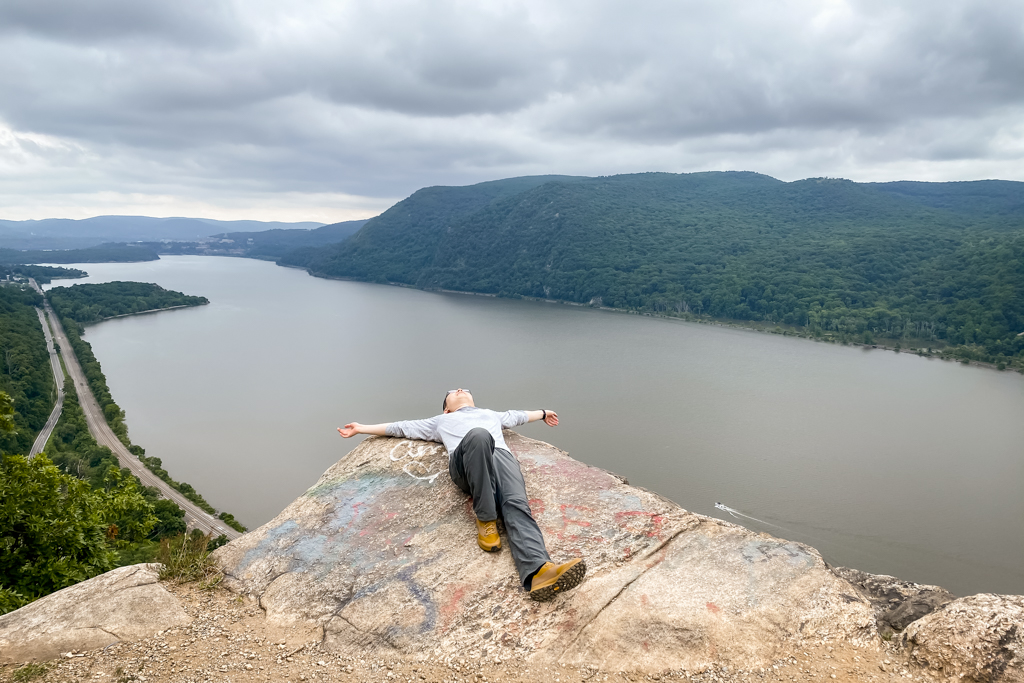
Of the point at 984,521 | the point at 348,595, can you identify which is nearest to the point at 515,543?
the point at 348,595

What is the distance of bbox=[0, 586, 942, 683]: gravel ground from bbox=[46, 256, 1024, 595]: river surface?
17075mm

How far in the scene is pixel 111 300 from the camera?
67.6 m

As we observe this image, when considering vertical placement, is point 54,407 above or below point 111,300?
below

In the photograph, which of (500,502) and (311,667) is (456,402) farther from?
(311,667)

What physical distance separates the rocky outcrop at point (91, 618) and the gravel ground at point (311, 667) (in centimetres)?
8

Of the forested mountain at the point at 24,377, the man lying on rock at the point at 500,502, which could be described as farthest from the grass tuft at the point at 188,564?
the forested mountain at the point at 24,377

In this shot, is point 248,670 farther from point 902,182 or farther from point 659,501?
point 902,182

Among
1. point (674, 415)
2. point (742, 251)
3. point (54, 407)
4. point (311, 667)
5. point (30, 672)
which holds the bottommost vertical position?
point (54, 407)

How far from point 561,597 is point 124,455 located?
2976cm

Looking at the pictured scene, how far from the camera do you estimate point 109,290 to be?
2805 inches

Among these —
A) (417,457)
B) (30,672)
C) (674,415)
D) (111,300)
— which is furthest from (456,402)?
(111,300)

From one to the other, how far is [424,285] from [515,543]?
10150 centimetres

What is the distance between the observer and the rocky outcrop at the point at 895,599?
3.12m

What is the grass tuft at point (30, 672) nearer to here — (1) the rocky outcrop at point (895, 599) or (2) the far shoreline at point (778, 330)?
(1) the rocky outcrop at point (895, 599)
